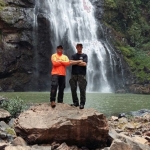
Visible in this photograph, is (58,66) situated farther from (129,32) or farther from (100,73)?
(129,32)

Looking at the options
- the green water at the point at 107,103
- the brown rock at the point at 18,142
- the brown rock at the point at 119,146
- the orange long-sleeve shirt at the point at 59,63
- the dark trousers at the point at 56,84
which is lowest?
the green water at the point at 107,103

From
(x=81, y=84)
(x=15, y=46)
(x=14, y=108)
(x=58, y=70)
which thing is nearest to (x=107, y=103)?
(x=14, y=108)

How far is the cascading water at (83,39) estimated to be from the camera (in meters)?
32.7

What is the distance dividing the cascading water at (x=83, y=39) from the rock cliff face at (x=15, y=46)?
88.3 inches

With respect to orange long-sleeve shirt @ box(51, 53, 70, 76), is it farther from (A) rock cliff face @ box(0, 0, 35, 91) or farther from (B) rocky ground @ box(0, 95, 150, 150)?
(A) rock cliff face @ box(0, 0, 35, 91)

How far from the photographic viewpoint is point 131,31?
42.0 m

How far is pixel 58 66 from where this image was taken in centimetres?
786

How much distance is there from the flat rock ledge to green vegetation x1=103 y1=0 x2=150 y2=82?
29.4m

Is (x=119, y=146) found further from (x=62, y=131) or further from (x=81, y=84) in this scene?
(x=81, y=84)

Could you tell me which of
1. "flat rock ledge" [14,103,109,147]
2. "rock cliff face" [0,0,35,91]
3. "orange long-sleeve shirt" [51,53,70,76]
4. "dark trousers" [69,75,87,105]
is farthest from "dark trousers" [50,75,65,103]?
"rock cliff face" [0,0,35,91]

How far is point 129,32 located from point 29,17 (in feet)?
51.6

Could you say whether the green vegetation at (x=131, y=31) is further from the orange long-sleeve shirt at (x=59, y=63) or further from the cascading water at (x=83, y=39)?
the orange long-sleeve shirt at (x=59, y=63)

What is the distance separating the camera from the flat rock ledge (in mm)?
6660

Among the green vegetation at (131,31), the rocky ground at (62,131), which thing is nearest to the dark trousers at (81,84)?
the rocky ground at (62,131)
